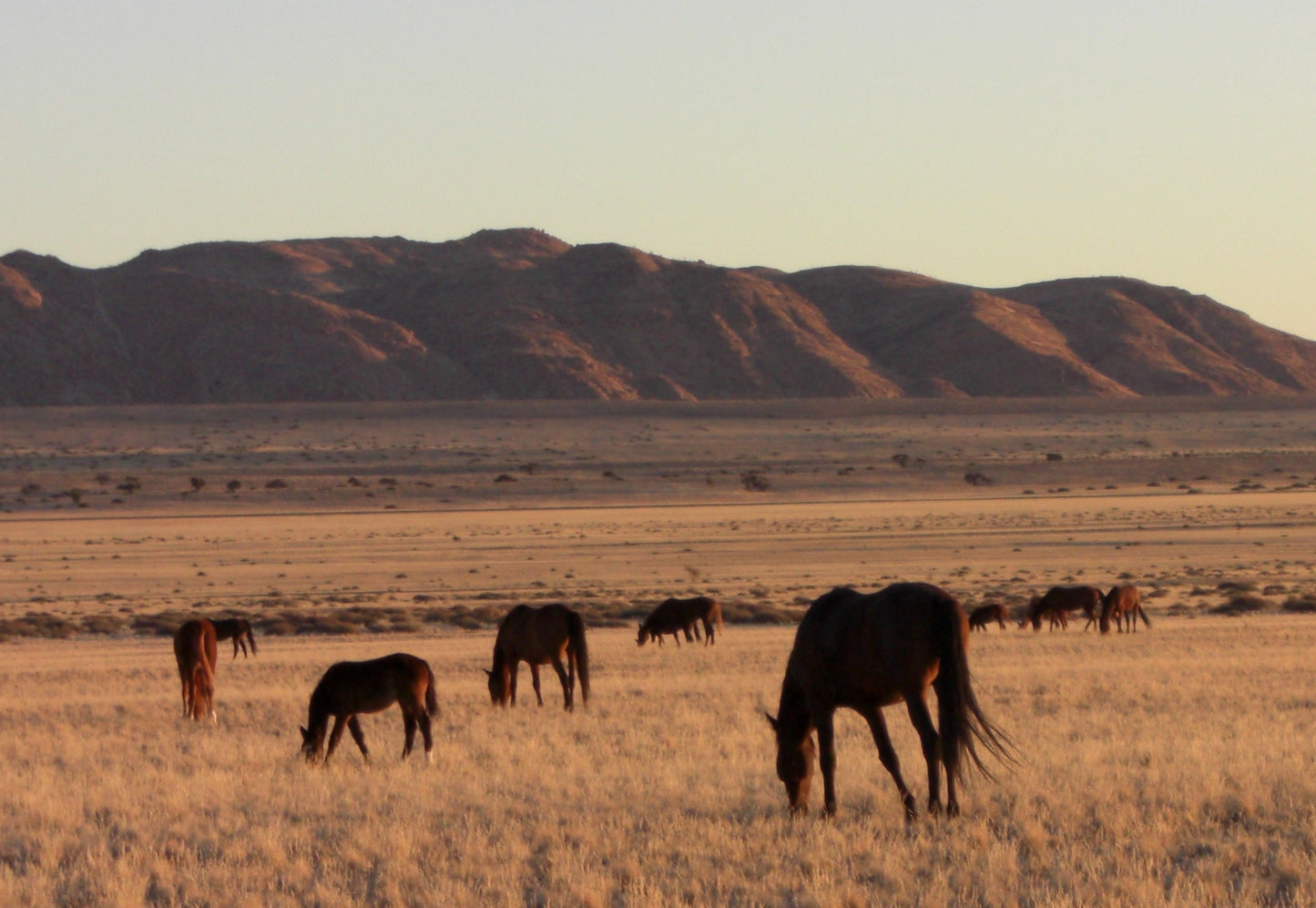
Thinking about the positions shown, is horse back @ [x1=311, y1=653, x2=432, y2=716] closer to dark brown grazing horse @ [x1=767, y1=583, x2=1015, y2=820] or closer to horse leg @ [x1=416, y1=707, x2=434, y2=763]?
horse leg @ [x1=416, y1=707, x2=434, y2=763]

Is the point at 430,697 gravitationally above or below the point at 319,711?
above

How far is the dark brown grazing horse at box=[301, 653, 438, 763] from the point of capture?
13828mm

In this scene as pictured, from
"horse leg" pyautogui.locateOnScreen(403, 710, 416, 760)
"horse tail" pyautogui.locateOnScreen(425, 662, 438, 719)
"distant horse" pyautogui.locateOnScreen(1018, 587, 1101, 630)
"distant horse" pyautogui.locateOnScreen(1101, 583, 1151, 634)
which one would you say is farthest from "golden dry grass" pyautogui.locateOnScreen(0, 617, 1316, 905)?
"distant horse" pyautogui.locateOnScreen(1018, 587, 1101, 630)

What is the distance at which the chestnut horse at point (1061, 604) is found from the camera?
31.0m

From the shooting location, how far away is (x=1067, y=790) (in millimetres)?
10336

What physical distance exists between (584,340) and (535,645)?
5573 inches

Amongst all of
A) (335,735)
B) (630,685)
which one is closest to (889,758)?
(335,735)

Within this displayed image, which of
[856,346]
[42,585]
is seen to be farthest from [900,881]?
[856,346]

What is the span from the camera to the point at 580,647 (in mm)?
18078

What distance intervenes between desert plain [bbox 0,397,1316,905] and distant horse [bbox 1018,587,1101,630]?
0.74 meters

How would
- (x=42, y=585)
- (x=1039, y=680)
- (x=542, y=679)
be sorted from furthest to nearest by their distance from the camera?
(x=42, y=585), (x=542, y=679), (x=1039, y=680)

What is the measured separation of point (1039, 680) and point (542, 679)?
24.0ft

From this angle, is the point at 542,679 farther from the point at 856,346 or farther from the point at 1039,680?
the point at 856,346

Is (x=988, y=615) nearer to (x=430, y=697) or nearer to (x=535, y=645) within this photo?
(x=535, y=645)
